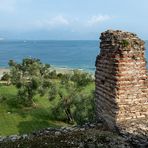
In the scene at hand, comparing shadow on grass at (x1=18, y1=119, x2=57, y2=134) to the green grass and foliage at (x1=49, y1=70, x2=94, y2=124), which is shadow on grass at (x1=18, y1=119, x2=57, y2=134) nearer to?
the green grass

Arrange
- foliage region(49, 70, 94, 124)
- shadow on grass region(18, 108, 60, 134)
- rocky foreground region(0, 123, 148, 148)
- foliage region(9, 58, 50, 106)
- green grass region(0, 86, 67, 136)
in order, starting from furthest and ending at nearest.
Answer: foliage region(9, 58, 50, 106) → foliage region(49, 70, 94, 124) → shadow on grass region(18, 108, 60, 134) → green grass region(0, 86, 67, 136) → rocky foreground region(0, 123, 148, 148)

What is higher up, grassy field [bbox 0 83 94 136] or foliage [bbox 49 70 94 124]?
foliage [bbox 49 70 94 124]

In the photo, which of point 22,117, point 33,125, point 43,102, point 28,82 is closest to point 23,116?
point 22,117

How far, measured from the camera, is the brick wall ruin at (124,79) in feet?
31.8

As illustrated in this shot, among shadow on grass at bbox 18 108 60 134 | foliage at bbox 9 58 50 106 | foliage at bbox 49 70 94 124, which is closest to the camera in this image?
shadow on grass at bbox 18 108 60 134

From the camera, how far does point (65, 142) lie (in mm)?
8656

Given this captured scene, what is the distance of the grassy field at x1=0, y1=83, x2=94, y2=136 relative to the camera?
24.8 metres

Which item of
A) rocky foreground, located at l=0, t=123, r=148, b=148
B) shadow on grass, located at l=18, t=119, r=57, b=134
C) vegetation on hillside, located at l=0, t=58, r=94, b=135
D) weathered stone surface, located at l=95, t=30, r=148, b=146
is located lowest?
shadow on grass, located at l=18, t=119, r=57, b=134

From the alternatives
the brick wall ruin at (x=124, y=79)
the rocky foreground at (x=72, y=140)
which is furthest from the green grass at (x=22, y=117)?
the brick wall ruin at (x=124, y=79)

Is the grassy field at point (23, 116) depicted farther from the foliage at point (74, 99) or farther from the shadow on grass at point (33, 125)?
the foliage at point (74, 99)

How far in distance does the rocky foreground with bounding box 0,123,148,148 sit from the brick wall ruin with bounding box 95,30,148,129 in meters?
0.69

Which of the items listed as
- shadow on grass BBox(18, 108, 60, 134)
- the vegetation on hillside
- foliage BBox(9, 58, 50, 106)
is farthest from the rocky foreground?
foliage BBox(9, 58, 50, 106)

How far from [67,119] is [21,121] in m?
3.63

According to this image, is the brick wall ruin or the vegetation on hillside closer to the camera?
the brick wall ruin
